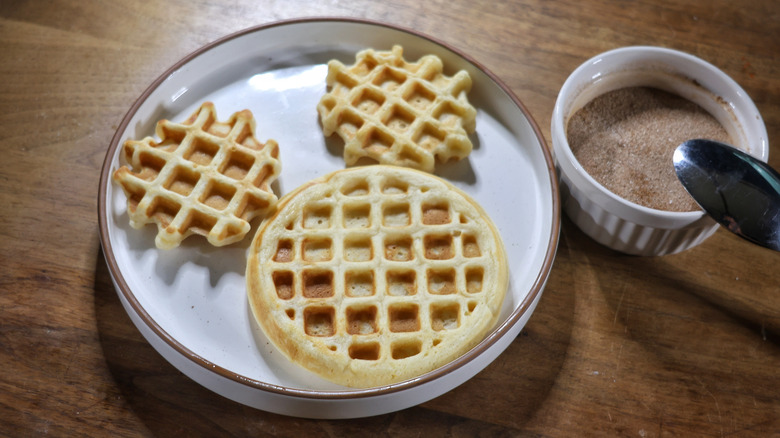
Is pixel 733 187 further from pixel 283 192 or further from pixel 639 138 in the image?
pixel 283 192

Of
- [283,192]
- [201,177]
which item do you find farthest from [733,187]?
[201,177]

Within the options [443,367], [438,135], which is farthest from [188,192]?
[443,367]

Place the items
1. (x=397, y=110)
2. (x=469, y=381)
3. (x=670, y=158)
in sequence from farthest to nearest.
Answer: (x=397, y=110)
(x=670, y=158)
(x=469, y=381)

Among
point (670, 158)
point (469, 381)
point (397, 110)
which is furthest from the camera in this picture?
point (397, 110)

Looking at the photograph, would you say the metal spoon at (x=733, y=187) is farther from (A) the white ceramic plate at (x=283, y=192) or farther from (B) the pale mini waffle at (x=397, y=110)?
(B) the pale mini waffle at (x=397, y=110)

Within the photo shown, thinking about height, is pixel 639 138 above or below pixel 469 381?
above

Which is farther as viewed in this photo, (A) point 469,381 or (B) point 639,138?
(B) point 639,138
